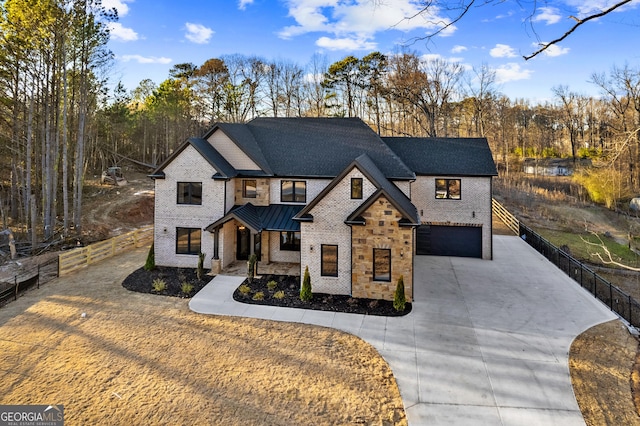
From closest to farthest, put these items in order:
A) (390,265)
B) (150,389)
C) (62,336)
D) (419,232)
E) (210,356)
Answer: (150,389) → (210,356) → (62,336) → (390,265) → (419,232)

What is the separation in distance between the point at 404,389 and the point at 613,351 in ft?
21.9

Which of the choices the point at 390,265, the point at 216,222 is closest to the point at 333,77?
the point at 216,222

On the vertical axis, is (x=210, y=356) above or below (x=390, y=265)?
below

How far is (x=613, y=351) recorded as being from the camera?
945cm

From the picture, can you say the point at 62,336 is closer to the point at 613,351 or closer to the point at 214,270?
the point at 214,270

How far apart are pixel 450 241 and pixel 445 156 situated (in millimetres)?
5103

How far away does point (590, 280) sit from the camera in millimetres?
15680

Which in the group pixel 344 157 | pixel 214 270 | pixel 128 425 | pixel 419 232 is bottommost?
pixel 128 425

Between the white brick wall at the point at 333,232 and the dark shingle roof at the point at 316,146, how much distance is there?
366cm

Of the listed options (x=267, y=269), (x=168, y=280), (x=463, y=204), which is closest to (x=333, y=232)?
(x=267, y=269)

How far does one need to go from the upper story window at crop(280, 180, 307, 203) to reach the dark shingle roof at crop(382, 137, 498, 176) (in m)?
6.63

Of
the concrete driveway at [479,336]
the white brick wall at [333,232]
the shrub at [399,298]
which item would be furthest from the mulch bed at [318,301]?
the white brick wall at [333,232]

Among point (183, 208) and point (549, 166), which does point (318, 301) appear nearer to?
point (183, 208)

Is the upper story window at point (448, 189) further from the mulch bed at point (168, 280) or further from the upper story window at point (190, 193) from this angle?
the mulch bed at point (168, 280)
